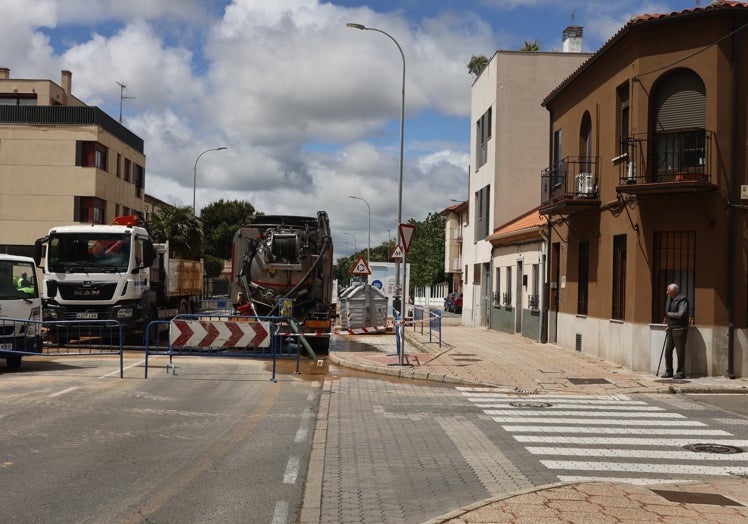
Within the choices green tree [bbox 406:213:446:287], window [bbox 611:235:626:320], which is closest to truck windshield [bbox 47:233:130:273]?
window [bbox 611:235:626:320]

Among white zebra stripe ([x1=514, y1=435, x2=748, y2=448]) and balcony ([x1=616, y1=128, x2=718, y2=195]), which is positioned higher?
balcony ([x1=616, y1=128, x2=718, y2=195])

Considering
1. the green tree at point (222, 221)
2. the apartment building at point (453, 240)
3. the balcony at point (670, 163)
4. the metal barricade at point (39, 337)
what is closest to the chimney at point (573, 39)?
the balcony at point (670, 163)

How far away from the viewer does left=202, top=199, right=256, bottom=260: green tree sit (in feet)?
262

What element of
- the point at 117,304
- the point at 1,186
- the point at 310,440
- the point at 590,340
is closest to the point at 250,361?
the point at 117,304

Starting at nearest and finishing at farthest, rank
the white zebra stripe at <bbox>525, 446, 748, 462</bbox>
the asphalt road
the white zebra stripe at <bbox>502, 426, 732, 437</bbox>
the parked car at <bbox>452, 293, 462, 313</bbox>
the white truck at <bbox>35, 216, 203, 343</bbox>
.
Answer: the asphalt road < the white zebra stripe at <bbox>525, 446, 748, 462</bbox> < the white zebra stripe at <bbox>502, 426, 732, 437</bbox> < the white truck at <bbox>35, 216, 203, 343</bbox> < the parked car at <bbox>452, 293, 462, 313</bbox>

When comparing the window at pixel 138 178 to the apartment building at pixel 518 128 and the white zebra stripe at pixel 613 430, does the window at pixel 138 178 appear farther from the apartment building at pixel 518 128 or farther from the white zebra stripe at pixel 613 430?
the white zebra stripe at pixel 613 430

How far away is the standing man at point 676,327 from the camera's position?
15.1m

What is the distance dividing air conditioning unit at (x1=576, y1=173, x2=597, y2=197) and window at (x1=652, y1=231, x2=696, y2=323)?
314cm

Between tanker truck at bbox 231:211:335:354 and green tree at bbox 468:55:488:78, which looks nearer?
tanker truck at bbox 231:211:335:354

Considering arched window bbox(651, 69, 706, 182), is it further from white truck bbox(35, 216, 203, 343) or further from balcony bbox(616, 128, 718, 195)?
white truck bbox(35, 216, 203, 343)

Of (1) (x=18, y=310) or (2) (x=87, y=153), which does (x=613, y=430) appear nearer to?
(1) (x=18, y=310)

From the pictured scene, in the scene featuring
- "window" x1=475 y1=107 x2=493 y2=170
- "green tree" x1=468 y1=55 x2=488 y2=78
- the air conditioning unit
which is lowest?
the air conditioning unit

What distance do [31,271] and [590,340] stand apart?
1325 cm

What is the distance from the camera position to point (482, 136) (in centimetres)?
3406
